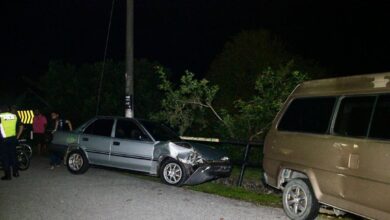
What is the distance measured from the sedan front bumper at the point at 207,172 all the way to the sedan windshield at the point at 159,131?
1322mm

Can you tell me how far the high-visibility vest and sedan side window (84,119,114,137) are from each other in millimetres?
1760

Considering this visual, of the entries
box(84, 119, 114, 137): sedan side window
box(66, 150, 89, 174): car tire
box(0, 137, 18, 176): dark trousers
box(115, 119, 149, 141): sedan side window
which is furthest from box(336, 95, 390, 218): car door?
box(0, 137, 18, 176): dark trousers

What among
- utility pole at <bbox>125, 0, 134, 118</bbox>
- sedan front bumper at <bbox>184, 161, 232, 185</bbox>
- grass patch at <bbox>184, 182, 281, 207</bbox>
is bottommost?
grass patch at <bbox>184, 182, 281, 207</bbox>

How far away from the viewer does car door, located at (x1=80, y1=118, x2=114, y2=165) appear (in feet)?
36.8

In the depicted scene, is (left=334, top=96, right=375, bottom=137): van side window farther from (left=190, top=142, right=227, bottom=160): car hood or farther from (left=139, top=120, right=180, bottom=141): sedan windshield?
(left=139, top=120, right=180, bottom=141): sedan windshield

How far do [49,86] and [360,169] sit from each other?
651 inches

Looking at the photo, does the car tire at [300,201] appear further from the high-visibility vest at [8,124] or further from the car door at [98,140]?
the high-visibility vest at [8,124]

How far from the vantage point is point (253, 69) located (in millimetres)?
14484

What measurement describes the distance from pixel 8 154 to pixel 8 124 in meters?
0.74

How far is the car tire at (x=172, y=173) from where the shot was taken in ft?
32.5

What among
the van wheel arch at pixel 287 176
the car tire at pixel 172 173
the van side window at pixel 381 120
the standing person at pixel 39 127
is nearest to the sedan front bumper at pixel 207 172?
the car tire at pixel 172 173

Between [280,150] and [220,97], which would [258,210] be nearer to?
[280,150]

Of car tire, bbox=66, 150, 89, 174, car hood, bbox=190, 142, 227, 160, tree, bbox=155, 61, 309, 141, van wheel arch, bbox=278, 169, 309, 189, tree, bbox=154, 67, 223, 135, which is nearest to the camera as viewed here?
van wheel arch, bbox=278, 169, 309, 189

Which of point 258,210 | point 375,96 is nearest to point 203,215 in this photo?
point 258,210
